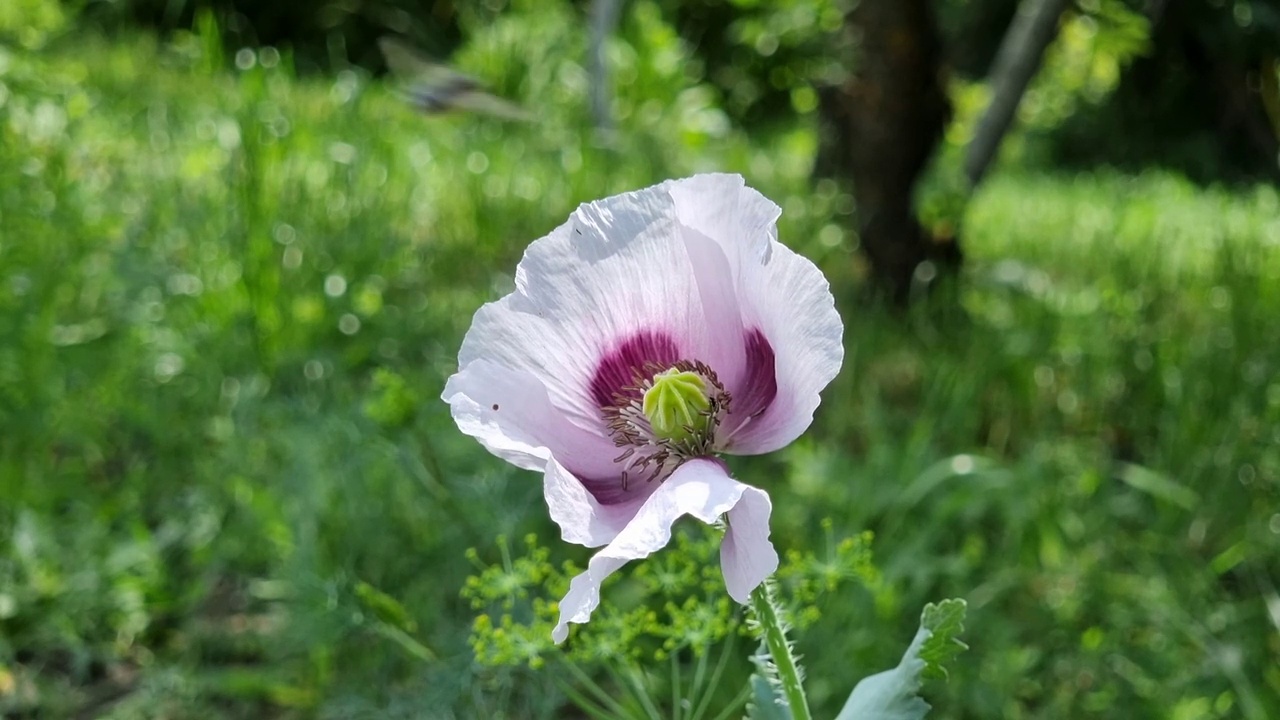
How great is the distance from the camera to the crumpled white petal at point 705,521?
805 mm

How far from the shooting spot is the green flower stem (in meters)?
0.88

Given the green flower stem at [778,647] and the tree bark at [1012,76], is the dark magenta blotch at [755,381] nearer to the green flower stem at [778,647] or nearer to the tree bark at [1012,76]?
the green flower stem at [778,647]

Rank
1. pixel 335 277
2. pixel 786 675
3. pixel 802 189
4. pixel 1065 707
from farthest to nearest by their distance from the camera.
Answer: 1. pixel 802 189
2. pixel 335 277
3. pixel 1065 707
4. pixel 786 675

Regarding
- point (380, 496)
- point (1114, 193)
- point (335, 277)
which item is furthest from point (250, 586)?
point (1114, 193)

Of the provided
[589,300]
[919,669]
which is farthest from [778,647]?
[589,300]

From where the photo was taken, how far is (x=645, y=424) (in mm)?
1028

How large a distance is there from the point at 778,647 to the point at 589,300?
0.35 meters

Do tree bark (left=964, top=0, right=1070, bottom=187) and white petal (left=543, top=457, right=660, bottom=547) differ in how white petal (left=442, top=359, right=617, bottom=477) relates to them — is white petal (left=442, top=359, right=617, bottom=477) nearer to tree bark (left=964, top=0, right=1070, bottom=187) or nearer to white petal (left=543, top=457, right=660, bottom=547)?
white petal (left=543, top=457, right=660, bottom=547)

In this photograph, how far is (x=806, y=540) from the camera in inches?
80.1

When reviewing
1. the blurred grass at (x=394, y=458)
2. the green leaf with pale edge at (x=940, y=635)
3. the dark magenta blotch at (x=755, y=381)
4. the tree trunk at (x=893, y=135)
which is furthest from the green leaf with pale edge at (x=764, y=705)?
the tree trunk at (x=893, y=135)

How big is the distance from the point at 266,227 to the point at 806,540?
144cm

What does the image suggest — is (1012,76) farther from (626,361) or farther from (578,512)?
(578,512)

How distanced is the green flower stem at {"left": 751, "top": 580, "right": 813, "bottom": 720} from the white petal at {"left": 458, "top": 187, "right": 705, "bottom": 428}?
0.25 m

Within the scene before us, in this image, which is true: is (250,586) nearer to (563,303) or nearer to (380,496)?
(380,496)
